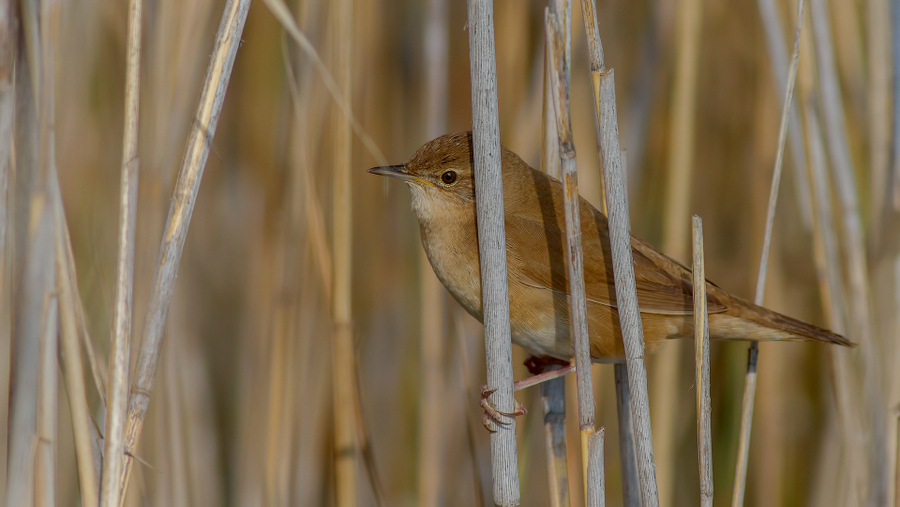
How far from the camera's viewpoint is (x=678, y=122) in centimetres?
245

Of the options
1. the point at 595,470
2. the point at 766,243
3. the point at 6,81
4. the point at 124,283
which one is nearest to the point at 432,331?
the point at 595,470

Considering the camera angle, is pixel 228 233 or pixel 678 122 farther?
pixel 228 233

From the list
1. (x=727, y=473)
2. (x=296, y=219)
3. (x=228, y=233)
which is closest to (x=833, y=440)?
(x=727, y=473)

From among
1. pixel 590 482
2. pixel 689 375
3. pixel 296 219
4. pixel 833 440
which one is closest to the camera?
pixel 590 482

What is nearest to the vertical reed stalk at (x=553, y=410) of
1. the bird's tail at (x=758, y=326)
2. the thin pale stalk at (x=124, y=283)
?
the bird's tail at (x=758, y=326)

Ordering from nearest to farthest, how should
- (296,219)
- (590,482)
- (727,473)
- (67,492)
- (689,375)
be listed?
(590,482)
(296,219)
(67,492)
(727,473)
(689,375)

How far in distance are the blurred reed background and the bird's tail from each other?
0.27 meters

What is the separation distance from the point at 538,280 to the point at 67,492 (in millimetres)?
1743

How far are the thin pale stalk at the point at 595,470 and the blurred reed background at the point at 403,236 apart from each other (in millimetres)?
785

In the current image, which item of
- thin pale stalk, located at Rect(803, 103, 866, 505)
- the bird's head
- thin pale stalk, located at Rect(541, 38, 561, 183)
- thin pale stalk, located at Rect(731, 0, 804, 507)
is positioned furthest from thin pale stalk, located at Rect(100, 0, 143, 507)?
thin pale stalk, located at Rect(803, 103, 866, 505)

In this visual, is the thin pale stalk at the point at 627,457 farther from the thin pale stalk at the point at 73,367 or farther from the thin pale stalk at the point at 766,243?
the thin pale stalk at the point at 73,367

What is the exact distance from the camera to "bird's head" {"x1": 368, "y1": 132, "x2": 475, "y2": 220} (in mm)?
2191

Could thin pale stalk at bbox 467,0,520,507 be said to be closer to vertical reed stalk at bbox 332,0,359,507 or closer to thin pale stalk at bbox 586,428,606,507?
thin pale stalk at bbox 586,428,606,507

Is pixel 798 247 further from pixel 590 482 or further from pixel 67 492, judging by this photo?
pixel 67 492
